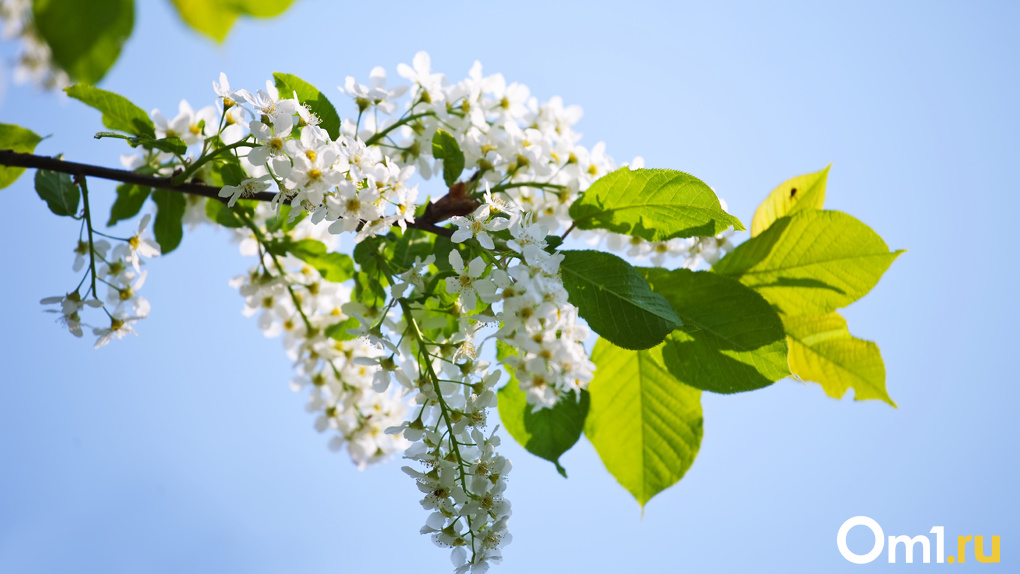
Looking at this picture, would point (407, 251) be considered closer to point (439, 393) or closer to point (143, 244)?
point (439, 393)

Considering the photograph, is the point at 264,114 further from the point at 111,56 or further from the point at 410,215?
the point at 111,56

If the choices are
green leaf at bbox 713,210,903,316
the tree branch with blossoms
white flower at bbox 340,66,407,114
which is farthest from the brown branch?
green leaf at bbox 713,210,903,316

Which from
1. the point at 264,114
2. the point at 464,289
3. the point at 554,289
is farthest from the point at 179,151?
the point at 554,289

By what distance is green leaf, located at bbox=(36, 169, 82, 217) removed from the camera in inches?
55.0

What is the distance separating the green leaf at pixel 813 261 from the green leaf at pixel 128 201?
4.37 ft

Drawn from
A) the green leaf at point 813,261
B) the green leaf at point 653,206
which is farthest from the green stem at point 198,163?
the green leaf at point 813,261

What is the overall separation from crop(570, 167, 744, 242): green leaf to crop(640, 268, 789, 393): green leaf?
9 cm

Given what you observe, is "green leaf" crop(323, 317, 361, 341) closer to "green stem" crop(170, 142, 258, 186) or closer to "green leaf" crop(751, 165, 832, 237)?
"green stem" crop(170, 142, 258, 186)

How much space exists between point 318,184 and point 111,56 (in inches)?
24.3

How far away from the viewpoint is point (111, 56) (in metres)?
0.44

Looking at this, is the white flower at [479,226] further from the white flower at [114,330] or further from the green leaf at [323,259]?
the white flower at [114,330]

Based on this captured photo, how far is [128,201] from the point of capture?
5.25 feet

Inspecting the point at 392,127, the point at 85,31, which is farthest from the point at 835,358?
the point at 85,31

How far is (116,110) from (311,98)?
422 mm
